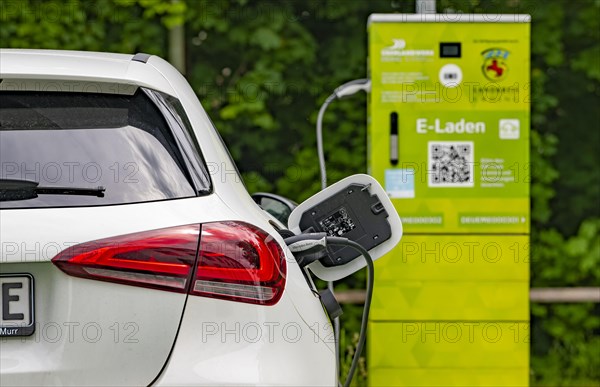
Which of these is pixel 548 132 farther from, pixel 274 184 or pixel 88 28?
pixel 88 28

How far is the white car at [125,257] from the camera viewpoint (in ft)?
7.87

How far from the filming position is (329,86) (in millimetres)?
7098

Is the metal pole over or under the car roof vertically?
over

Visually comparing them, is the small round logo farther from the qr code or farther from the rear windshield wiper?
the rear windshield wiper

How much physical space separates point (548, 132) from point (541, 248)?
87 cm

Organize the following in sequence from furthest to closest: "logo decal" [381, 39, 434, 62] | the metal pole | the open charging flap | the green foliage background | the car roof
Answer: the green foliage background, the metal pole, "logo decal" [381, 39, 434, 62], the open charging flap, the car roof

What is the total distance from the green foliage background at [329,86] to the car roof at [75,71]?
3992 millimetres

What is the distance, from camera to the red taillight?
7.88 feet

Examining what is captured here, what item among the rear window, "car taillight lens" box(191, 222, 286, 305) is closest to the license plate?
the rear window

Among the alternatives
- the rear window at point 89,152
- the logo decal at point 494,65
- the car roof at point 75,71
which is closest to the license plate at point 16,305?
the rear window at point 89,152

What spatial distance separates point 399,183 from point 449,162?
0.95 feet

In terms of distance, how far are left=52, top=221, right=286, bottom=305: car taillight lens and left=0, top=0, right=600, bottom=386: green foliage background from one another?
4453 mm

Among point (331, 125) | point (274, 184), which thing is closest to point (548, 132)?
point (331, 125)

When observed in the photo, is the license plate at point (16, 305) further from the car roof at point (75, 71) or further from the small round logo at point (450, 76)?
the small round logo at point (450, 76)
